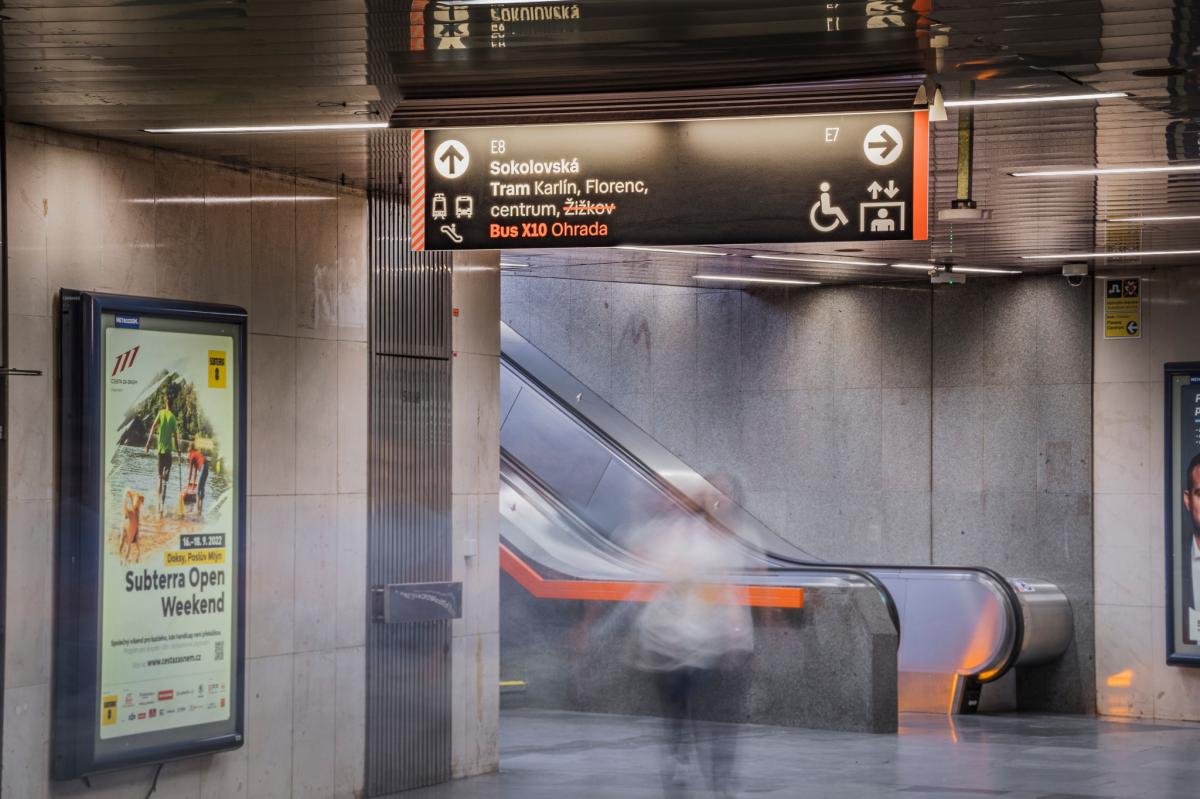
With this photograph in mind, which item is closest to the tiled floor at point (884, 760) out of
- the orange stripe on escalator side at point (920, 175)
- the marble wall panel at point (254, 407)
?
the marble wall panel at point (254, 407)

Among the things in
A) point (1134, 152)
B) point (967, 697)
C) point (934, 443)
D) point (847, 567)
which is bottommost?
point (967, 697)


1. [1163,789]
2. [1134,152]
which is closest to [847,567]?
[1163,789]

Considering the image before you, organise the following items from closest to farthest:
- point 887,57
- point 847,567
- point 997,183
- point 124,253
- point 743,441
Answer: point 887,57 → point 124,253 → point 997,183 → point 847,567 → point 743,441

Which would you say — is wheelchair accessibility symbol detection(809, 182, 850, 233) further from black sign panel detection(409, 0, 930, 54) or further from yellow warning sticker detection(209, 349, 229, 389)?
yellow warning sticker detection(209, 349, 229, 389)

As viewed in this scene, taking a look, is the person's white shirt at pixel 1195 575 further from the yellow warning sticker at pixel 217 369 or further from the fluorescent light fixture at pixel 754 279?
the yellow warning sticker at pixel 217 369

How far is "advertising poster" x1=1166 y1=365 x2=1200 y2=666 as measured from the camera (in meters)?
14.2

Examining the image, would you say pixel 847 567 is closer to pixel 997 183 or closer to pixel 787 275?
pixel 787 275

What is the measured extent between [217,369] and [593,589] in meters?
6.26

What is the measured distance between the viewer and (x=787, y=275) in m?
15.6

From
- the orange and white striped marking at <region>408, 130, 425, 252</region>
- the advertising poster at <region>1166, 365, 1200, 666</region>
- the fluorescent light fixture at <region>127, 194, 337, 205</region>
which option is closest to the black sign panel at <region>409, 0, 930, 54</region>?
the orange and white striped marking at <region>408, 130, 425, 252</region>

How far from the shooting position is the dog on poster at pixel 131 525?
815cm

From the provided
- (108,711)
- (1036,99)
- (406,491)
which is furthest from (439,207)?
(406,491)

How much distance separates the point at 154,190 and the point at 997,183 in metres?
4.82

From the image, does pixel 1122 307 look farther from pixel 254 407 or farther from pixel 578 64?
pixel 578 64
